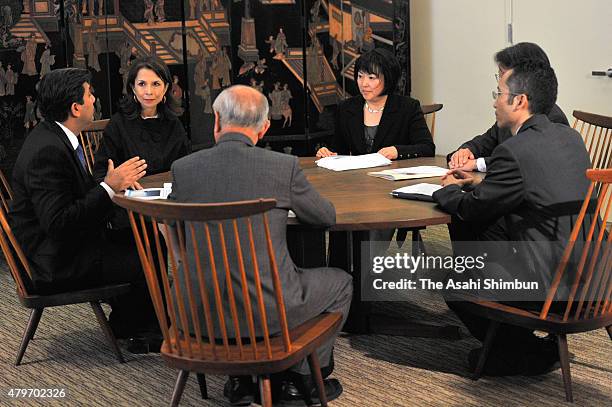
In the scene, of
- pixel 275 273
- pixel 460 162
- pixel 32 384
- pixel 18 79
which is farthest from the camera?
pixel 18 79

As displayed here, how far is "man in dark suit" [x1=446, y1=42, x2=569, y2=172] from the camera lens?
3.54 metres

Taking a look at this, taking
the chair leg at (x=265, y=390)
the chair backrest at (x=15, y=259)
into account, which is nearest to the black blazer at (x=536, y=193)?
the chair leg at (x=265, y=390)

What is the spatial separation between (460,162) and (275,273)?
5.42ft

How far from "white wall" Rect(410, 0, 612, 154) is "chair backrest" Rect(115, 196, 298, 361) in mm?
3574

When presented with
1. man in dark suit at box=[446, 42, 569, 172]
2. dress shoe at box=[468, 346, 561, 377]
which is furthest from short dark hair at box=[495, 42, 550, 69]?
dress shoe at box=[468, 346, 561, 377]

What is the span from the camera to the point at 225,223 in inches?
114

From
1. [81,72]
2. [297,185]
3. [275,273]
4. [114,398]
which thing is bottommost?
[114,398]

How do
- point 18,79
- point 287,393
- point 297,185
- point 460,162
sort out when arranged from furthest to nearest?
point 18,79
point 460,162
point 287,393
point 297,185

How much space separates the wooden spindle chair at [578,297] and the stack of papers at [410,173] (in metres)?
0.81

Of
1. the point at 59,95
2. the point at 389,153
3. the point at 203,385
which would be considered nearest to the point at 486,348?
the point at 203,385

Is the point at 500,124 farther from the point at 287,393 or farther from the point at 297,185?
the point at 287,393

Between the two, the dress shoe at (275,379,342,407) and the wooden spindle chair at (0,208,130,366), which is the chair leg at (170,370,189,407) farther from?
the wooden spindle chair at (0,208,130,366)

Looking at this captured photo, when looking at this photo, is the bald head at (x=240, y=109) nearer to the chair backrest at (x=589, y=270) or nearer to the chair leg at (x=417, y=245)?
the chair backrest at (x=589, y=270)

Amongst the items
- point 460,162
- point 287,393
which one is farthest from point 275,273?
point 460,162
